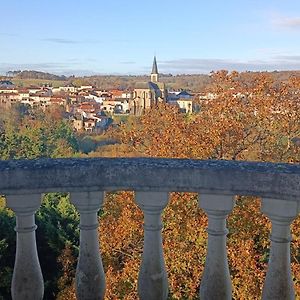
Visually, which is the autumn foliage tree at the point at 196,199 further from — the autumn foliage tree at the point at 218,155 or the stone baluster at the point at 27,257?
the stone baluster at the point at 27,257

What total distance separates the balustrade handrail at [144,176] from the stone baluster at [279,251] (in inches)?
3.7

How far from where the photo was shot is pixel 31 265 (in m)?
3.83

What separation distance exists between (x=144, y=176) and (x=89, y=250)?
784 millimetres

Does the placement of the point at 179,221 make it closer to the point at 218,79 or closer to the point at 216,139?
the point at 216,139

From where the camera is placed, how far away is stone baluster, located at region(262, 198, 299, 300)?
3500 millimetres

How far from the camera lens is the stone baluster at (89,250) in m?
3.81

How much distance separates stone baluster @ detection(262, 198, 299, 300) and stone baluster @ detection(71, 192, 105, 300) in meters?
1.37

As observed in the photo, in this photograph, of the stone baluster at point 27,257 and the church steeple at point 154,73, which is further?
the church steeple at point 154,73

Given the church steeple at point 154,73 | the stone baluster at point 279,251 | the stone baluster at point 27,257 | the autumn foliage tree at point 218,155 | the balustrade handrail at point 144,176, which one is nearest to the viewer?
the stone baluster at point 279,251

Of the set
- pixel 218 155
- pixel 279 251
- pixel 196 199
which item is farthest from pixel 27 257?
pixel 218 155

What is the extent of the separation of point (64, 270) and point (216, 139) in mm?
6844

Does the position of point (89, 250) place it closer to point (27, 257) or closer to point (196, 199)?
point (27, 257)

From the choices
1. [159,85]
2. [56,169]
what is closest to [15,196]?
[56,169]

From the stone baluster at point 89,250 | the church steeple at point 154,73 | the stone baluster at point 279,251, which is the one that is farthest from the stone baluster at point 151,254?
the church steeple at point 154,73
